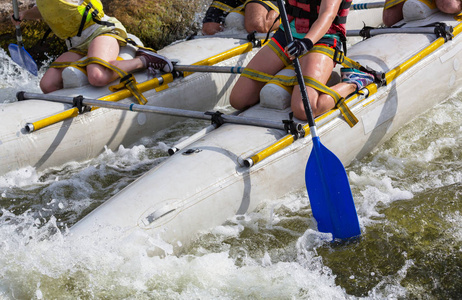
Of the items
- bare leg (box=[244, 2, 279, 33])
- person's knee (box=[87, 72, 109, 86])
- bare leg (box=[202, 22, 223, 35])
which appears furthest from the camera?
bare leg (box=[202, 22, 223, 35])

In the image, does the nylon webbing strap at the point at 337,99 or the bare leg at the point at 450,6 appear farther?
the bare leg at the point at 450,6

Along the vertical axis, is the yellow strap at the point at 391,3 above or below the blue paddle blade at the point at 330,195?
above

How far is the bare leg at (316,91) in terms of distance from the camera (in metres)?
3.94

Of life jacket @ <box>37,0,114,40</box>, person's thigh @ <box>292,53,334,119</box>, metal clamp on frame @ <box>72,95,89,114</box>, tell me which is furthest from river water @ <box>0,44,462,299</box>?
life jacket @ <box>37,0,114,40</box>

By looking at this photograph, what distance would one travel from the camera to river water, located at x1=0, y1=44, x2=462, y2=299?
115 inches

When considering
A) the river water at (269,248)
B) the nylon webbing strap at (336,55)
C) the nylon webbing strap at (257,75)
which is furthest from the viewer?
the nylon webbing strap at (257,75)

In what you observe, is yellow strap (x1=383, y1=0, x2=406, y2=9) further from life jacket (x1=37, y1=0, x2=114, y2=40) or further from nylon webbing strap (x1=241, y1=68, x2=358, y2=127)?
life jacket (x1=37, y1=0, x2=114, y2=40)

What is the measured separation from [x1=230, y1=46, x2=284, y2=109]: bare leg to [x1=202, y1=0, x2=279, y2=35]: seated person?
58.5 inches

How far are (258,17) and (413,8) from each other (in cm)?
145

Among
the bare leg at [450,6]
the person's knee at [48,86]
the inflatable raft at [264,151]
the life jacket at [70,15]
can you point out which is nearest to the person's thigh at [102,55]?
the life jacket at [70,15]

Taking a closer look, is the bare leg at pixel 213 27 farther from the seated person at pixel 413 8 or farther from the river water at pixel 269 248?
the river water at pixel 269 248

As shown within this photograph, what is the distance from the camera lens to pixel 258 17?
5.84 metres

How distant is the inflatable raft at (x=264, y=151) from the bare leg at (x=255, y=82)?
0.33ft

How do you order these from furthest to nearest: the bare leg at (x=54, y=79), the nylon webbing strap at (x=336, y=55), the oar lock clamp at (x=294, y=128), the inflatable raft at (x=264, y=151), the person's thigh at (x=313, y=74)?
the bare leg at (x=54, y=79) → the nylon webbing strap at (x=336, y=55) → the person's thigh at (x=313, y=74) → the oar lock clamp at (x=294, y=128) → the inflatable raft at (x=264, y=151)
